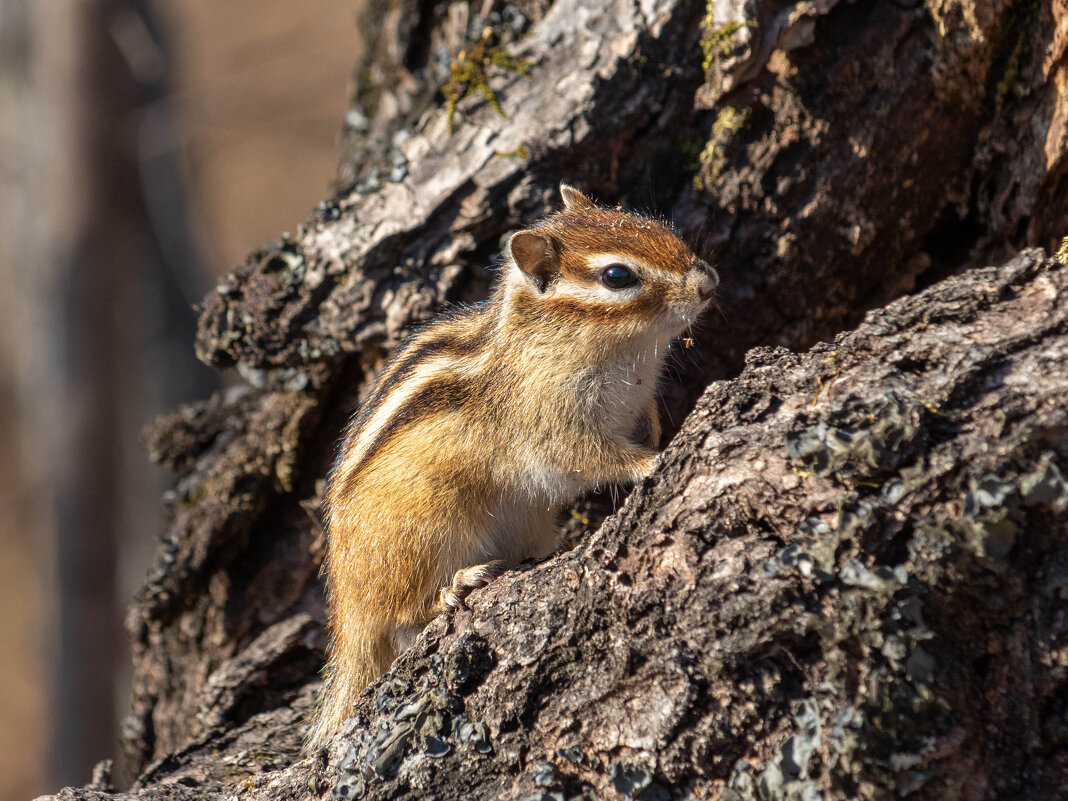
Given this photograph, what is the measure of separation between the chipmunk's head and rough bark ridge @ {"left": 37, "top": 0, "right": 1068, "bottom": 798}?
1.48ft

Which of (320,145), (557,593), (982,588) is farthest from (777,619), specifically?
(320,145)

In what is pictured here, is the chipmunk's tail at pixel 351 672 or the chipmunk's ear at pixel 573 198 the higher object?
the chipmunk's ear at pixel 573 198

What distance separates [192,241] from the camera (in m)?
9.70

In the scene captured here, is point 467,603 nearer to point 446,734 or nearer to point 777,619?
point 446,734

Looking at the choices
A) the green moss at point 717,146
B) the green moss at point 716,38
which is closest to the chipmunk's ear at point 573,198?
the green moss at point 717,146

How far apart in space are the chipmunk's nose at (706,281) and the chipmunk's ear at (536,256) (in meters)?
0.54

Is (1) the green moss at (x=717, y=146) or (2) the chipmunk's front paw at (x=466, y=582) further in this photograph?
(1) the green moss at (x=717, y=146)

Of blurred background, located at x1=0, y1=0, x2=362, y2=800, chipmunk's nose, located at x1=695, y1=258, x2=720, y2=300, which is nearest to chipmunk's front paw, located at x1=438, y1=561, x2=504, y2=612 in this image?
chipmunk's nose, located at x1=695, y1=258, x2=720, y2=300

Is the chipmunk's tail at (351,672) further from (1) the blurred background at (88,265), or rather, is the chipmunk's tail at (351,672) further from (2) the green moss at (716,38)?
(1) the blurred background at (88,265)

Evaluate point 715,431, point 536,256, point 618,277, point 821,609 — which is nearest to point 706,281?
point 618,277

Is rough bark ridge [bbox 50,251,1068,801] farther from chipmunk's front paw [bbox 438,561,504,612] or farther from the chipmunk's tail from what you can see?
the chipmunk's tail

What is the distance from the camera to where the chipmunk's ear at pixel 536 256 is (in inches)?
135

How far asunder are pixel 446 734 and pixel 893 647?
1.18 metres

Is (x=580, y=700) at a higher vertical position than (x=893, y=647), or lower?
lower
